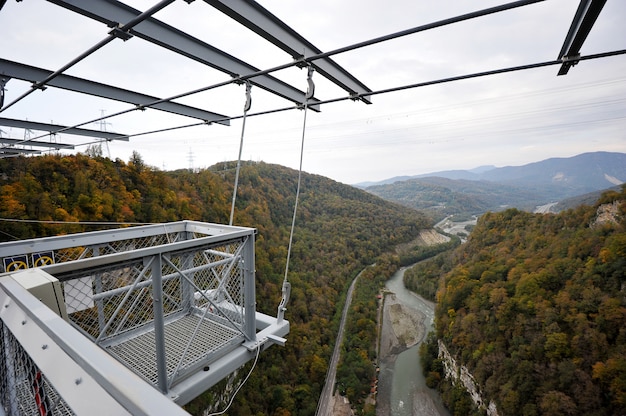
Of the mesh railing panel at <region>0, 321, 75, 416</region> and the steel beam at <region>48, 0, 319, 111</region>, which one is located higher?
the steel beam at <region>48, 0, 319, 111</region>

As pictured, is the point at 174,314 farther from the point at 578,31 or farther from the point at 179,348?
the point at 578,31

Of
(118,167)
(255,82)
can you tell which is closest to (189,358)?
(255,82)

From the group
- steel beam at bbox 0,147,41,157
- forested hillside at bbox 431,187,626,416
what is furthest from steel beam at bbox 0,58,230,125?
forested hillside at bbox 431,187,626,416

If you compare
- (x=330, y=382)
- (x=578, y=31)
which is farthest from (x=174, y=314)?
(x=330, y=382)

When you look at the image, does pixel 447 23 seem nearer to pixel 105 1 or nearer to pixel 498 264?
pixel 105 1

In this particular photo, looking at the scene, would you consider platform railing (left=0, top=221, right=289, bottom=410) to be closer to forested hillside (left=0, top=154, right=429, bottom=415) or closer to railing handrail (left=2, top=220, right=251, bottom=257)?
railing handrail (left=2, top=220, right=251, bottom=257)
